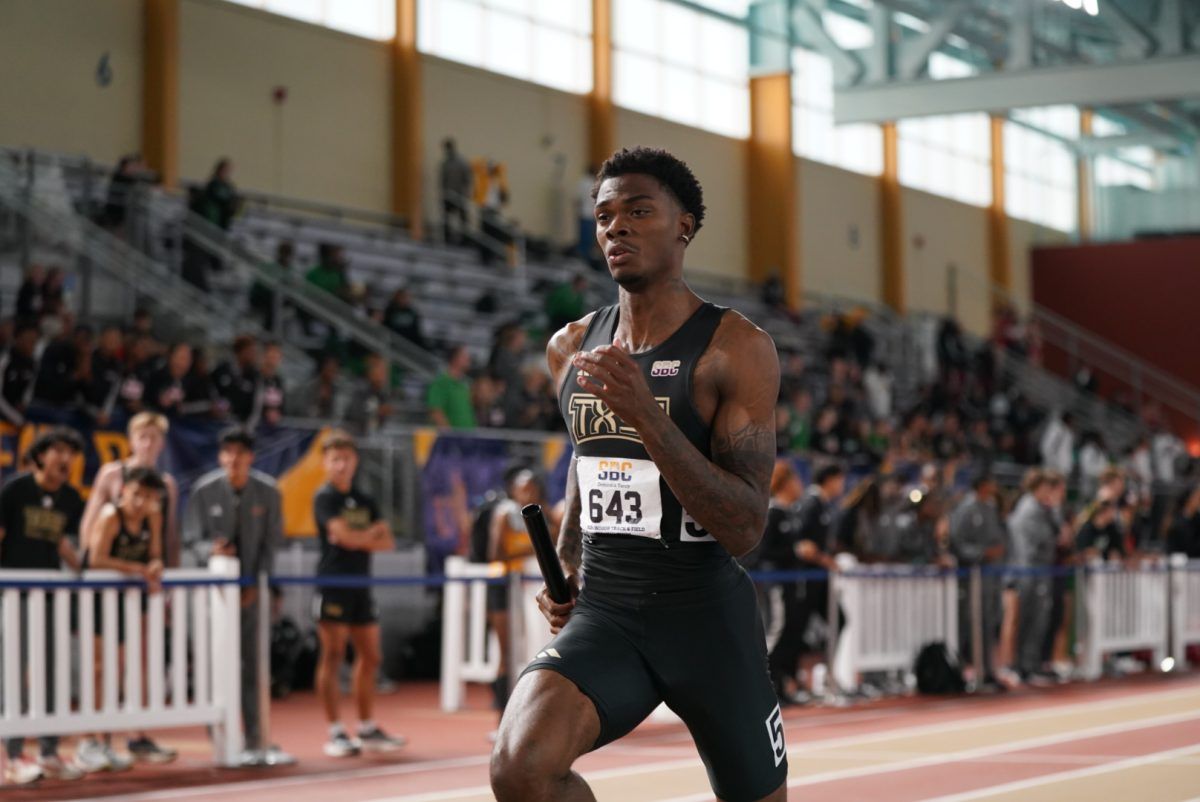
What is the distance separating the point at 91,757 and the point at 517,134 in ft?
65.5

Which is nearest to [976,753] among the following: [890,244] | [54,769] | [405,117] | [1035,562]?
[54,769]

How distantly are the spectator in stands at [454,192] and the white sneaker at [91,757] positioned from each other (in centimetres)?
1701

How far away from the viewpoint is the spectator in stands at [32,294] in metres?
16.2

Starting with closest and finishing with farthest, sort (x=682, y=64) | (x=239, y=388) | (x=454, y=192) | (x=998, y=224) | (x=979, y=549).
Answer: (x=239, y=388)
(x=979, y=549)
(x=454, y=192)
(x=682, y=64)
(x=998, y=224)

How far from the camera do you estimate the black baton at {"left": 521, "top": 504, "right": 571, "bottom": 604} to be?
4.71 metres

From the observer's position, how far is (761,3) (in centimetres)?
2783

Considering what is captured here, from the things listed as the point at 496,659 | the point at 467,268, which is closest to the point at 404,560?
the point at 496,659

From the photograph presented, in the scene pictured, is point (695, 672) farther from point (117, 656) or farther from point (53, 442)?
point (53, 442)

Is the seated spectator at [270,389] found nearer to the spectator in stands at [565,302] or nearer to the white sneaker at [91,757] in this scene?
the white sneaker at [91,757]

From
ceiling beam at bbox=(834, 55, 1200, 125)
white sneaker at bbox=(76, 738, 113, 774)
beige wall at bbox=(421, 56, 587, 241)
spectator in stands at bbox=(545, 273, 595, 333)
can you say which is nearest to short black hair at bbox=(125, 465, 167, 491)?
white sneaker at bbox=(76, 738, 113, 774)

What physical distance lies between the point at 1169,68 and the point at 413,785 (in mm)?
16866

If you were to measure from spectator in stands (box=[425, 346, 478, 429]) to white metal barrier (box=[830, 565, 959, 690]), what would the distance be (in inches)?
178

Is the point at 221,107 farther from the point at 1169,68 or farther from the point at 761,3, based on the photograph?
the point at 1169,68

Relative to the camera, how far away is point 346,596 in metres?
11.2
